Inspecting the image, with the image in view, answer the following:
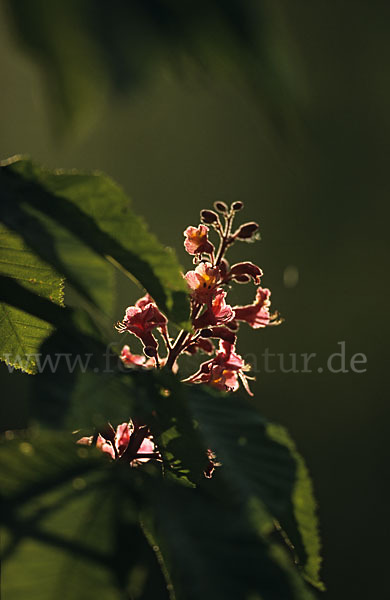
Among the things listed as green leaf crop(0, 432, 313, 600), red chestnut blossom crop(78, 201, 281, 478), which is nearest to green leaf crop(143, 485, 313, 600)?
green leaf crop(0, 432, 313, 600)

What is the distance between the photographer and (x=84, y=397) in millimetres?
418

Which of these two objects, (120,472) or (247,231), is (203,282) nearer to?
(247,231)

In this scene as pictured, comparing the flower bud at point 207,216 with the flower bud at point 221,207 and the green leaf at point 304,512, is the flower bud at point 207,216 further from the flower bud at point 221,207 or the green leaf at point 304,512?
the green leaf at point 304,512

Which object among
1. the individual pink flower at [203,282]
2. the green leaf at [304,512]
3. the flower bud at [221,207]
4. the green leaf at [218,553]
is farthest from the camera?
the flower bud at [221,207]

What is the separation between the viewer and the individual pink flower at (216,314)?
0.83 meters

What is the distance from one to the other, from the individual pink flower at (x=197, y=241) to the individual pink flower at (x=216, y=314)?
0.31ft

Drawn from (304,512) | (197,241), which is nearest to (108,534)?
(304,512)

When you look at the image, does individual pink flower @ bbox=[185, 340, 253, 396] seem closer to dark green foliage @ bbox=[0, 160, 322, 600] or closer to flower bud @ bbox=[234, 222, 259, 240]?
flower bud @ bbox=[234, 222, 259, 240]

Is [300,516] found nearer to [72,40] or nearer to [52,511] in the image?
[52,511]

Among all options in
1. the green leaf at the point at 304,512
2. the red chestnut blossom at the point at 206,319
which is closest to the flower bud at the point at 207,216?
the red chestnut blossom at the point at 206,319

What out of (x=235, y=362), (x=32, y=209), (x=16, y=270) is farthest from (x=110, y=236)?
(x=235, y=362)

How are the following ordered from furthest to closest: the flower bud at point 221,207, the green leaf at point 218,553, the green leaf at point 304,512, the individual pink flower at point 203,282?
the flower bud at point 221,207, the individual pink flower at point 203,282, the green leaf at point 304,512, the green leaf at point 218,553

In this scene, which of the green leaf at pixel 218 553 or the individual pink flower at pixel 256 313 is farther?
the individual pink flower at pixel 256 313

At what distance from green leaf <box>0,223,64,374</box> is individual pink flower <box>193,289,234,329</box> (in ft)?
0.86
